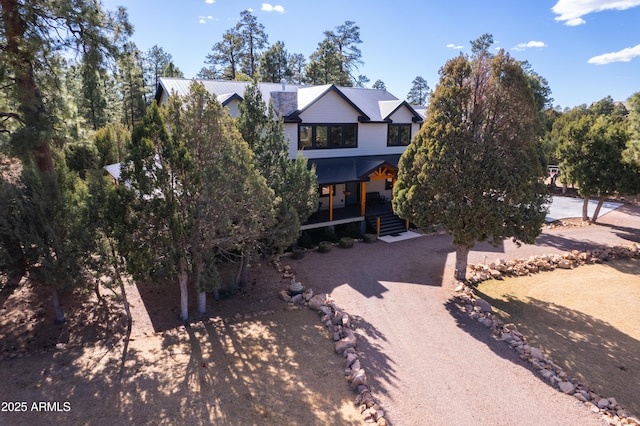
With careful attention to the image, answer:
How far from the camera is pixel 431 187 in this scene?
13.2 meters

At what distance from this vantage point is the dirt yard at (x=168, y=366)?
7.77 m

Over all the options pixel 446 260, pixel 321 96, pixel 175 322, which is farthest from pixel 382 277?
pixel 321 96

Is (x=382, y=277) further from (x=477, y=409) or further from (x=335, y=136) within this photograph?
(x=335, y=136)

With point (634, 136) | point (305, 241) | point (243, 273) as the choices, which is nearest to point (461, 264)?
point (305, 241)

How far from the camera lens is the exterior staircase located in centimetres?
2115

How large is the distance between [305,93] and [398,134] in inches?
284

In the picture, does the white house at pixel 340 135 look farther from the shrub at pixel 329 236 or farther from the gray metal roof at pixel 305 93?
the shrub at pixel 329 236

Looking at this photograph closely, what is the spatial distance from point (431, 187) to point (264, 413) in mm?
9235

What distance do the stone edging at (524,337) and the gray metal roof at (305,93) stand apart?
471 inches

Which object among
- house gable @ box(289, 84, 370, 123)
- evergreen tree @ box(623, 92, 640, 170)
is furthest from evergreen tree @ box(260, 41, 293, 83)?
evergreen tree @ box(623, 92, 640, 170)

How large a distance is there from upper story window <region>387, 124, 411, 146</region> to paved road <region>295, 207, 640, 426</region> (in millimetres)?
9258

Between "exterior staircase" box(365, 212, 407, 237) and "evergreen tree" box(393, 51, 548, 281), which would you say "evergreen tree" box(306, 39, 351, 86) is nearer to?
"exterior staircase" box(365, 212, 407, 237)

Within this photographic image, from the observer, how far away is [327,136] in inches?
858

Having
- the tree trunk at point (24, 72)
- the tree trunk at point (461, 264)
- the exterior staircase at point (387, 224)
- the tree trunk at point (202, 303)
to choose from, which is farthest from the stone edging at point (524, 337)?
the tree trunk at point (24, 72)
